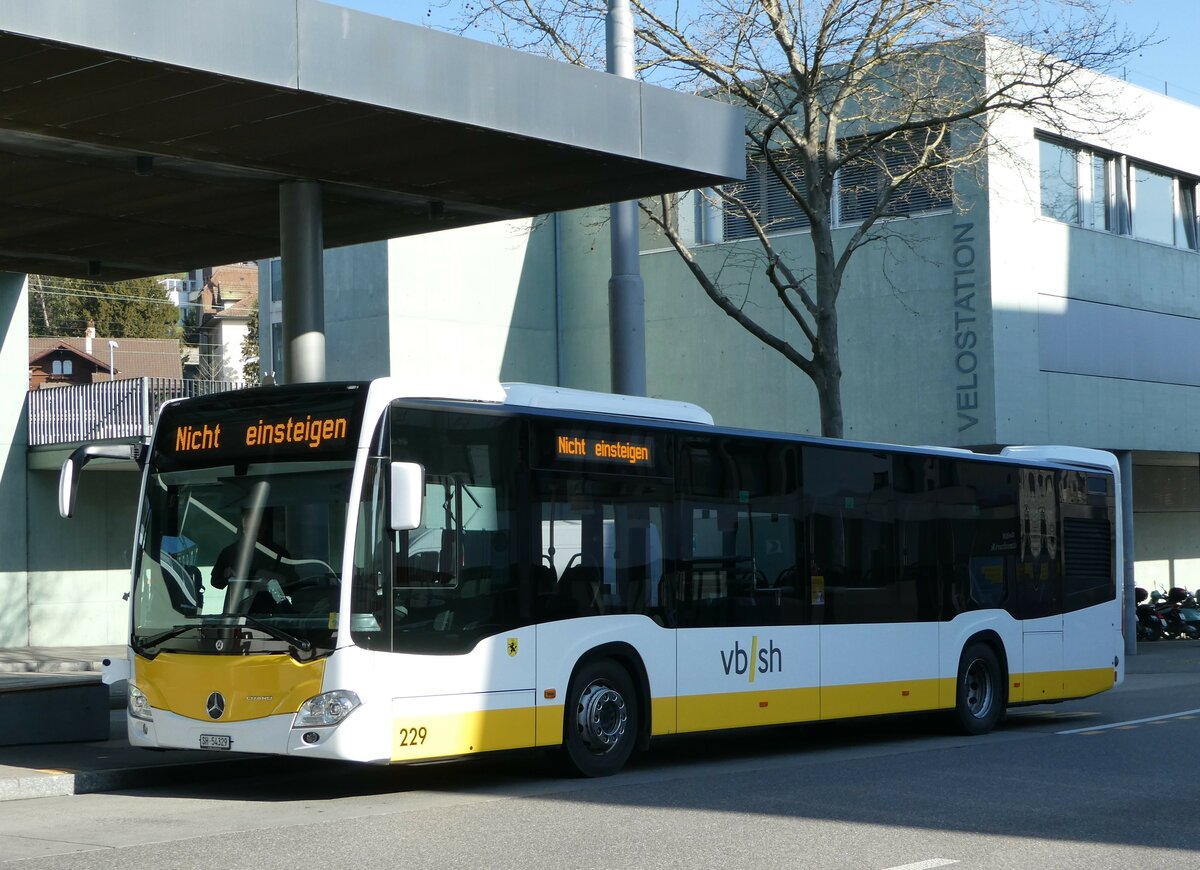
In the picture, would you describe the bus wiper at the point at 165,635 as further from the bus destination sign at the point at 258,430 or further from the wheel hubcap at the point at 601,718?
the wheel hubcap at the point at 601,718

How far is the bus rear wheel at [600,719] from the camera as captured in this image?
12.1 metres

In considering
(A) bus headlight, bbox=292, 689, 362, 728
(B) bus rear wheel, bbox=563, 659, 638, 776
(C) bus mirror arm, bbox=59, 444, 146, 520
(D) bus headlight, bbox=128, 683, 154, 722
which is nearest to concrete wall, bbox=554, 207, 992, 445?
(B) bus rear wheel, bbox=563, 659, 638, 776

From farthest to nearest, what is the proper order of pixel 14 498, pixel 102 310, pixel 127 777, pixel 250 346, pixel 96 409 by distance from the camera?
pixel 250 346
pixel 102 310
pixel 96 409
pixel 14 498
pixel 127 777

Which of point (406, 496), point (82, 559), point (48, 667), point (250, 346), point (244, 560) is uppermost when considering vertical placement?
point (250, 346)

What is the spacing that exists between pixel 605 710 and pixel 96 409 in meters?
18.9

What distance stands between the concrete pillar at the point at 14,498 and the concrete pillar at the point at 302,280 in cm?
1253

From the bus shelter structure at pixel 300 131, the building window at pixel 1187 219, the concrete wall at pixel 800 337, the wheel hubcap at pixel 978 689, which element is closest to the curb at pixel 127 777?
the bus shelter structure at pixel 300 131

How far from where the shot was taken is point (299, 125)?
13586mm

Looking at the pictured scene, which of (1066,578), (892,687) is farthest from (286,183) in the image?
(1066,578)

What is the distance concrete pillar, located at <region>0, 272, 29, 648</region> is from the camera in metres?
26.8

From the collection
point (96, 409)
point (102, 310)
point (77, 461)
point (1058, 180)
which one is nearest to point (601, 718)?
point (77, 461)

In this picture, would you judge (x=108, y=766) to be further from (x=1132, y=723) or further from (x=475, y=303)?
(x=475, y=303)

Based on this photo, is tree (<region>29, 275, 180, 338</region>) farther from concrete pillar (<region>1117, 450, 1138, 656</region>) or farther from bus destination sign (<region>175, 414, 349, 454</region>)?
bus destination sign (<region>175, 414, 349, 454</region>)

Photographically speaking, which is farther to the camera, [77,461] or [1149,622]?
[1149,622]
